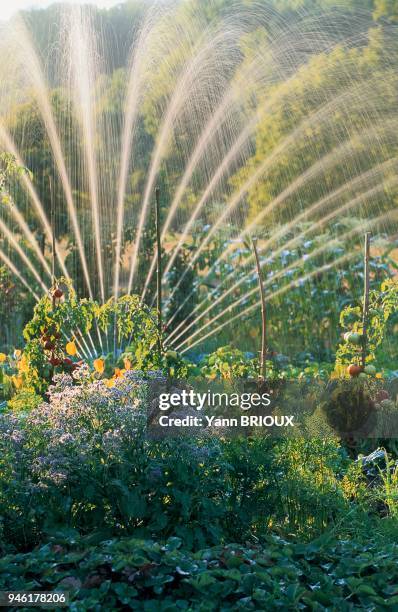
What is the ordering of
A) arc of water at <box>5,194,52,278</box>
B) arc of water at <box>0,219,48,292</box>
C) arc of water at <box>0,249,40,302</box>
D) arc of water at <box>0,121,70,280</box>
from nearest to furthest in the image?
arc of water at <box>0,249,40,302</box>, arc of water at <box>0,219,48,292</box>, arc of water at <box>5,194,52,278</box>, arc of water at <box>0,121,70,280</box>

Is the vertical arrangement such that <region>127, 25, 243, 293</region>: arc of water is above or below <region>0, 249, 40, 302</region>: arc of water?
above

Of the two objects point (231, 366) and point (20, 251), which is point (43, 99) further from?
point (231, 366)

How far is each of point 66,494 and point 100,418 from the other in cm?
40

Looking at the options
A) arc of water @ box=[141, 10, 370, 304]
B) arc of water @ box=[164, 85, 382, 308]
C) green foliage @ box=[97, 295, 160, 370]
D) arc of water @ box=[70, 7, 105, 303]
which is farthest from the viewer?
arc of water @ box=[164, 85, 382, 308]

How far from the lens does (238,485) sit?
4508mm

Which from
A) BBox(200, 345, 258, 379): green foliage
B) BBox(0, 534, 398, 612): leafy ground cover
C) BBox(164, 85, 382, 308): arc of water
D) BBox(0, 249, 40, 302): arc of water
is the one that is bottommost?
BBox(0, 534, 398, 612): leafy ground cover

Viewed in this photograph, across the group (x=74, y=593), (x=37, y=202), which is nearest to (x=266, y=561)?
(x=74, y=593)

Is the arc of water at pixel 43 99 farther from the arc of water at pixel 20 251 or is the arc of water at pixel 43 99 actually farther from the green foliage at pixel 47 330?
the green foliage at pixel 47 330

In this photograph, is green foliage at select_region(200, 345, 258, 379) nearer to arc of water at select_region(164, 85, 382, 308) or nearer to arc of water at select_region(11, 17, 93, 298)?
arc of water at select_region(11, 17, 93, 298)

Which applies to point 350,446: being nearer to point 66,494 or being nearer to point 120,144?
point 66,494

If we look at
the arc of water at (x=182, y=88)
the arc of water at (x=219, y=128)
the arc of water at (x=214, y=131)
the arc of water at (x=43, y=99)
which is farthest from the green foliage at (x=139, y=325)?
the arc of water at (x=43, y=99)

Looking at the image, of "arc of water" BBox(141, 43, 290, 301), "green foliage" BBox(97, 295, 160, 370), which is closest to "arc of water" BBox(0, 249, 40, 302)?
"arc of water" BBox(141, 43, 290, 301)

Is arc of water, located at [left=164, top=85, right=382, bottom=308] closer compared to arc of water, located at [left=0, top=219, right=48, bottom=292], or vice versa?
arc of water, located at [left=0, top=219, right=48, bottom=292]

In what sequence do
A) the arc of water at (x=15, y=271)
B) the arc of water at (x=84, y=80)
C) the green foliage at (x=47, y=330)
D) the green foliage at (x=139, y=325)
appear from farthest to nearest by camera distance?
the arc of water at (x=84, y=80) → the arc of water at (x=15, y=271) → the green foliage at (x=47, y=330) → the green foliage at (x=139, y=325)
